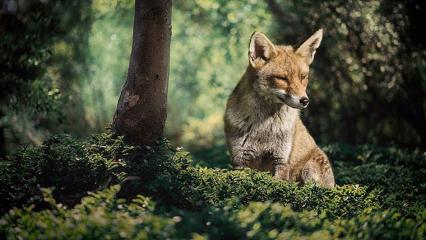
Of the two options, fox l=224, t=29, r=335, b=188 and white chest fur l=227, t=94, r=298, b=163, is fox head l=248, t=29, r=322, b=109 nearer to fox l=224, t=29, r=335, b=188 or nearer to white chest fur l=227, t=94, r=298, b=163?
fox l=224, t=29, r=335, b=188

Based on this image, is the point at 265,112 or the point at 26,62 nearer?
the point at 265,112

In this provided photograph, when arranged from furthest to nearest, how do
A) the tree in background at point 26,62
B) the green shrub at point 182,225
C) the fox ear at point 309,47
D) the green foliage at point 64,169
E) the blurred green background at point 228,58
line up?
the blurred green background at point 228,58 → the tree in background at point 26,62 → the fox ear at point 309,47 → the green foliage at point 64,169 → the green shrub at point 182,225

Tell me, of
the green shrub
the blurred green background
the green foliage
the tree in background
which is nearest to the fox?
the green foliage

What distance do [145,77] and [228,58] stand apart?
1222 cm

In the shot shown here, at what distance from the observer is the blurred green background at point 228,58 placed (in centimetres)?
999

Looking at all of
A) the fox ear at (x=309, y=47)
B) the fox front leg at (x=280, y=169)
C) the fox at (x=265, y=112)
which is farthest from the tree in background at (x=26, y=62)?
the fox ear at (x=309, y=47)

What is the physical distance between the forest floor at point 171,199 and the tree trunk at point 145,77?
252mm

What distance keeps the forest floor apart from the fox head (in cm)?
101

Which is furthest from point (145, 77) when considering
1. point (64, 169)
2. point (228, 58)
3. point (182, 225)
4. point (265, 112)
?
point (228, 58)

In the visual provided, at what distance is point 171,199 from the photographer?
20.0ft

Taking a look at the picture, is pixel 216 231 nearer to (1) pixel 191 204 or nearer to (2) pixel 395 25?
(1) pixel 191 204

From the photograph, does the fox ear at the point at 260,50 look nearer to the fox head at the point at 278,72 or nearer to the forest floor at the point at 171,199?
the fox head at the point at 278,72

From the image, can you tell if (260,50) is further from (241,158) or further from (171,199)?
(171,199)

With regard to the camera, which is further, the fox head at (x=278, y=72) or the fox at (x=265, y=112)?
the fox at (x=265, y=112)
